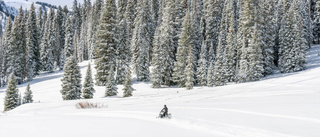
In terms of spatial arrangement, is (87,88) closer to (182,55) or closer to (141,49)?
(141,49)

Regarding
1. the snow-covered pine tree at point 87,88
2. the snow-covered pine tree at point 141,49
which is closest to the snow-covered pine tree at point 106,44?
the snow-covered pine tree at point 141,49

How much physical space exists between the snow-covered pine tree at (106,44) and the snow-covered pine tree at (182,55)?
1030cm

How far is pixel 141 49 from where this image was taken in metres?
42.3

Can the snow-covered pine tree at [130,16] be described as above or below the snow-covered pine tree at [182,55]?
above

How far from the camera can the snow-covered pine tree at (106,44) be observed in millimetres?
36969

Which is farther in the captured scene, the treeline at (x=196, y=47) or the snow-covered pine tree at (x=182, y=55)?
the snow-covered pine tree at (x=182, y=55)

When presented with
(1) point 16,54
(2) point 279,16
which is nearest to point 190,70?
(2) point 279,16

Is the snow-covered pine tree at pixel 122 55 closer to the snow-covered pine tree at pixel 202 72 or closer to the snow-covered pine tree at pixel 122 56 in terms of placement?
the snow-covered pine tree at pixel 122 56

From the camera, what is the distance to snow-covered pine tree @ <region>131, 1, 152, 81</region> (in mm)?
41031

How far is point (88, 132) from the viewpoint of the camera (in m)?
6.37

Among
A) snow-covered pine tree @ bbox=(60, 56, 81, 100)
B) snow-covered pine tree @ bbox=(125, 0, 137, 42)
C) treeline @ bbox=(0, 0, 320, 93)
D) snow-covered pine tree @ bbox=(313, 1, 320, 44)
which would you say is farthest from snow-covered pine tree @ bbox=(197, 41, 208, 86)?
snow-covered pine tree @ bbox=(313, 1, 320, 44)

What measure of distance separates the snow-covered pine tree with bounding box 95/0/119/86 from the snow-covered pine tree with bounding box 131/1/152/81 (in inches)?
196

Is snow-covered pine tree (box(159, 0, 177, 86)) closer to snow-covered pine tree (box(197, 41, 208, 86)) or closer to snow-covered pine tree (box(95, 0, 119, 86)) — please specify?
snow-covered pine tree (box(197, 41, 208, 86))

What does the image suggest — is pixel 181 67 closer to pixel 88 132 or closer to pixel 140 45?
pixel 140 45
